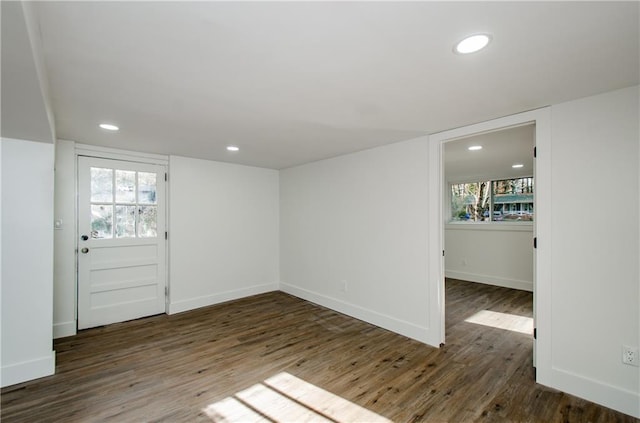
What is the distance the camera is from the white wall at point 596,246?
6.49ft

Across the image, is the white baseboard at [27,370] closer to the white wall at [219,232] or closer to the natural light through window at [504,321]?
the white wall at [219,232]

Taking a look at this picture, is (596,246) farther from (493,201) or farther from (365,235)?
(493,201)

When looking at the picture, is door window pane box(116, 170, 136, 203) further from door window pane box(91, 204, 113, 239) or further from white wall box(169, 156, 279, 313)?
white wall box(169, 156, 279, 313)

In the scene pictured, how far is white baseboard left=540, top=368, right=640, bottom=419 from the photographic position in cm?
196

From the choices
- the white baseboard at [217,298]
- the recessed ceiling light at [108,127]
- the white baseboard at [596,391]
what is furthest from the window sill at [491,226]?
the recessed ceiling light at [108,127]

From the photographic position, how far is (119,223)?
12.3 ft

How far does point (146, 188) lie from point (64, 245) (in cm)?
110

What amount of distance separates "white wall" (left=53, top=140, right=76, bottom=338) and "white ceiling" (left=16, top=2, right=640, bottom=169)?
27.1 inches

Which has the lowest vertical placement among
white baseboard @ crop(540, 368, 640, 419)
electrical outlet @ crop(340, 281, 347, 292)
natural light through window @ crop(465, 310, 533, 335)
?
natural light through window @ crop(465, 310, 533, 335)

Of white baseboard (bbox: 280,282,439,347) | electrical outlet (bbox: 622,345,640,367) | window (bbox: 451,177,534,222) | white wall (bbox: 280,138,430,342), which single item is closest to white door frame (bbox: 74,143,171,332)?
white wall (bbox: 280,138,430,342)

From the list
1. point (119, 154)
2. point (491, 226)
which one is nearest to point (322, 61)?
point (119, 154)

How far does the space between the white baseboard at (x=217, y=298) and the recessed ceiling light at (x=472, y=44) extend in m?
4.26

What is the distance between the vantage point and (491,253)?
5562 mm

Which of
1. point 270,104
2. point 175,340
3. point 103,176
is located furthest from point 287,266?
point 270,104
